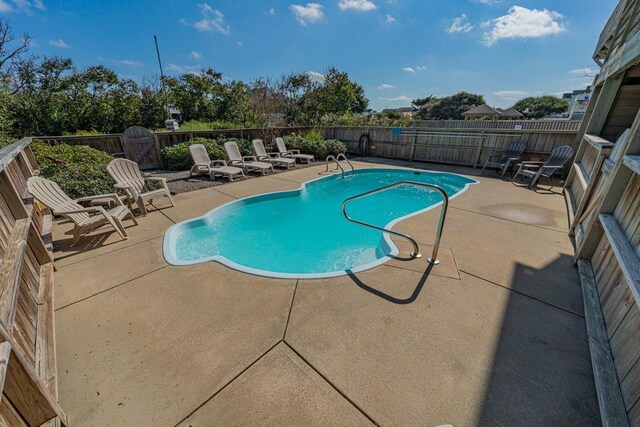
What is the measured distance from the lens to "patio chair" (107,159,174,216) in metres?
4.53

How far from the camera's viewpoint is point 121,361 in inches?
75.1

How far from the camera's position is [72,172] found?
506 cm

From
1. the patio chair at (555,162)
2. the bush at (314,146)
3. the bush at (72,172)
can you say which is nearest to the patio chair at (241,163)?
the bush at (314,146)

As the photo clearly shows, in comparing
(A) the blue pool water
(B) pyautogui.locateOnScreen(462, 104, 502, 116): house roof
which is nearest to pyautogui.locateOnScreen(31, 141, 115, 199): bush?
(A) the blue pool water

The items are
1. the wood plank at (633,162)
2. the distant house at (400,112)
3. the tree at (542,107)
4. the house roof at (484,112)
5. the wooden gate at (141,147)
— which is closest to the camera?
the wood plank at (633,162)

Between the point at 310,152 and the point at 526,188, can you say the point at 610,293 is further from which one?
the point at 310,152

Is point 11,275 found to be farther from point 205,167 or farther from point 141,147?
point 141,147

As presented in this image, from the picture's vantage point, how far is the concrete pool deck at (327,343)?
5.25 ft

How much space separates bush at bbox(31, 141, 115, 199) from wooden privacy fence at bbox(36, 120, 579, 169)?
1.39m

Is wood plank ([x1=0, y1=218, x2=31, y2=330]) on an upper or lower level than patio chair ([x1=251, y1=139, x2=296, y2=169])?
upper

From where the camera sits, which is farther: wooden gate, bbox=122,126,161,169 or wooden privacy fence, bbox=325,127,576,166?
wooden gate, bbox=122,126,161,169

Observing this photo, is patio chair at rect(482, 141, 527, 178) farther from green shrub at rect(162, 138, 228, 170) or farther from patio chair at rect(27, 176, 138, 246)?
patio chair at rect(27, 176, 138, 246)

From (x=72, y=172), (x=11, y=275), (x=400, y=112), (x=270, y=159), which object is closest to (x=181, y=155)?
(x=270, y=159)

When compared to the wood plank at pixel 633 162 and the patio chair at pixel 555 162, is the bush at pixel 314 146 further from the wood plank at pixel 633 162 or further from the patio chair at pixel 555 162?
the wood plank at pixel 633 162
